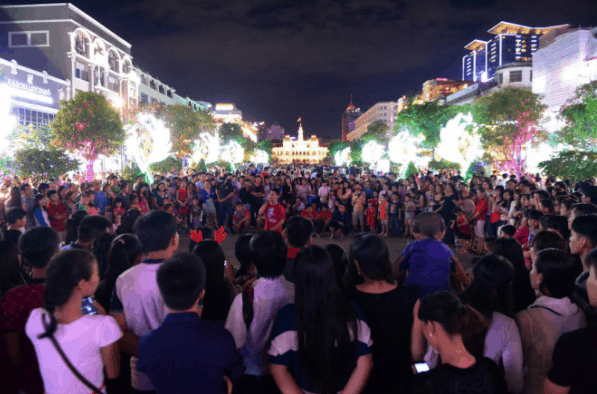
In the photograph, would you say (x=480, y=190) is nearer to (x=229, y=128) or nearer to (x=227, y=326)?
(x=227, y=326)

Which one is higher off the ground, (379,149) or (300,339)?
(379,149)

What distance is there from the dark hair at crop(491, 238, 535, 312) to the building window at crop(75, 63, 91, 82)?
45522mm

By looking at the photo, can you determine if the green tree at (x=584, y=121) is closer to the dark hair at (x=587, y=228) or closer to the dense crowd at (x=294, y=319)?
the dark hair at (x=587, y=228)

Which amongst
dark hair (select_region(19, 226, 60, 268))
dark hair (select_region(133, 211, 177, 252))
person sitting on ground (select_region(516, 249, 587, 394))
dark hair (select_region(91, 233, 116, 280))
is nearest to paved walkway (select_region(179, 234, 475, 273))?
dark hair (select_region(91, 233, 116, 280))

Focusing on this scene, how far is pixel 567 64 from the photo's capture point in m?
40.7

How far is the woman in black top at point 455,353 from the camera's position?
2068 millimetres

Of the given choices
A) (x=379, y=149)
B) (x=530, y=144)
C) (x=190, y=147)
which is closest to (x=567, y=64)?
(x=530, y=144)

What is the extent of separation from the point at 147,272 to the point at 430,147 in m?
41.8

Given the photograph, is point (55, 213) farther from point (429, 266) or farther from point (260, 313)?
point (429, 266)

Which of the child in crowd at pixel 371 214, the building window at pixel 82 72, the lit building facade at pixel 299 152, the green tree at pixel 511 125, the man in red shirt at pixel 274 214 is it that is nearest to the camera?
the man in red shirt at pixel 274 214

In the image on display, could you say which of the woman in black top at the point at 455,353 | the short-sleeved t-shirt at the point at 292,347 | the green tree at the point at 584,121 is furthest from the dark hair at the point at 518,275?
the green tree at the point at 584,121

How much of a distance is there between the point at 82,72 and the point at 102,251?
45.2 meters

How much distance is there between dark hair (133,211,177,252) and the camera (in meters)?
3.09

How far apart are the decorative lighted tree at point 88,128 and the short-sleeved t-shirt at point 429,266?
28.8 m
